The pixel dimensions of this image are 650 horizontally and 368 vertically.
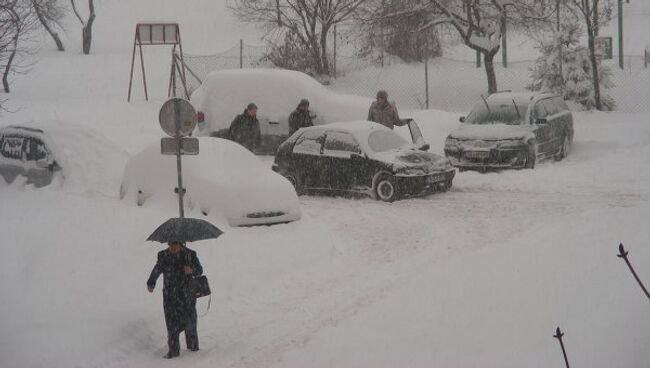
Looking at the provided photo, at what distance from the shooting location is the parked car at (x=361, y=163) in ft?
52.0

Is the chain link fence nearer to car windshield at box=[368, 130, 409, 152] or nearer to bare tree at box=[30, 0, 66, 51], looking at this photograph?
bare tree at box=[30, 0, 66, 51]

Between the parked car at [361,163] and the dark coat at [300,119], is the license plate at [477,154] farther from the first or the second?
the dark coat at [300,119]

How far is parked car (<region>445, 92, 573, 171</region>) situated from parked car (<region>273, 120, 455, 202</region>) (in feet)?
5.71

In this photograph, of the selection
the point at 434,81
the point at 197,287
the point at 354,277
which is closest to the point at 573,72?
the point at 434,81

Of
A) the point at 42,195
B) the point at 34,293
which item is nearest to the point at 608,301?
the point at 34,293

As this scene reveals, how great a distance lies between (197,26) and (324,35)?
93.6 feet

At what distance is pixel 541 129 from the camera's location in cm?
1919

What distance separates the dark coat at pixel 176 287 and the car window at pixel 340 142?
7.96 metres

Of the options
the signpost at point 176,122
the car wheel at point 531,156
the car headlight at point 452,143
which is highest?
the signpost at point 176,122

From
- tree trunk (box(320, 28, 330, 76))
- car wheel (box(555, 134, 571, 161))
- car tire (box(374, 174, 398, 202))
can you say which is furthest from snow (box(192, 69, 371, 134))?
tree trunk (box(320, 28, 330, 76))

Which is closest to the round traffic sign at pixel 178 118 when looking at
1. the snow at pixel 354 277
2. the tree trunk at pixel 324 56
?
the snow at pixel 354 277

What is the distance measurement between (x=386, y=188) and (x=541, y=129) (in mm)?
4921

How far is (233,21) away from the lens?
59938mm

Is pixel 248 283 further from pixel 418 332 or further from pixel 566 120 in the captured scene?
pixel 566 120
